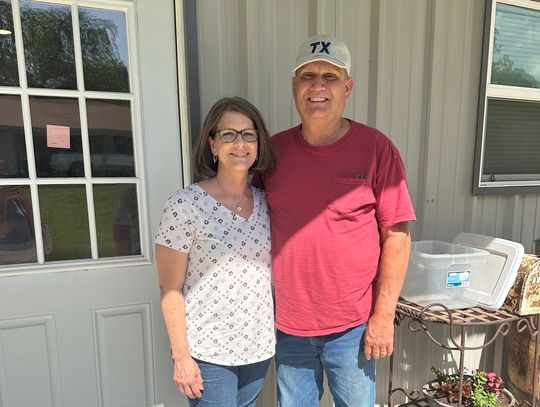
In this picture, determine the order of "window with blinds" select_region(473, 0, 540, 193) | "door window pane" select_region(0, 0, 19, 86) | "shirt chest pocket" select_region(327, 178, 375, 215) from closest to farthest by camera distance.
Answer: "shirt chest pocket" select_region(327, 178, 375, 215), "door window pane" select_region(0, 0, 19, 86), "window with blinds" select_region(473, 0, 540, 193)

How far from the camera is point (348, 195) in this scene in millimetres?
1213

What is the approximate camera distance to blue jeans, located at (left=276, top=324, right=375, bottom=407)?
1287 mm

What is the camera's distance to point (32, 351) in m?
1.54

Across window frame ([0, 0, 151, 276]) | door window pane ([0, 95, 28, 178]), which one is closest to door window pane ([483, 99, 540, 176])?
window frame ([0, 0, 151, 276])

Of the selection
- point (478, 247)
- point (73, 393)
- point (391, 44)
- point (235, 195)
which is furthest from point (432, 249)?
point (73, 393)

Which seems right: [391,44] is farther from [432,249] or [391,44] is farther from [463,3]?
[432,249]

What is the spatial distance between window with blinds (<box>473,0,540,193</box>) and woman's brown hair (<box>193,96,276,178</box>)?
1486mm

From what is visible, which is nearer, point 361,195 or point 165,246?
point 165,246

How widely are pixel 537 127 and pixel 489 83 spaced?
0.52 metres

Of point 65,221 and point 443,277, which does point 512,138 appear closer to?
point 443,277

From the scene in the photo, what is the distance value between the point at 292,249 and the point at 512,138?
1.82 metres

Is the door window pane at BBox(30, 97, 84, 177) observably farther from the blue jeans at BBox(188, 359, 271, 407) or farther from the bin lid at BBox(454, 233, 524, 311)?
the bin lid at BBox(454, 233, 524, 311)

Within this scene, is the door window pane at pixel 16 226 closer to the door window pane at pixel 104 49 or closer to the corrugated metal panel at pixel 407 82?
the door window pane at pixel 104 49

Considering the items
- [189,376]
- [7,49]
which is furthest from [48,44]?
[189,376]
